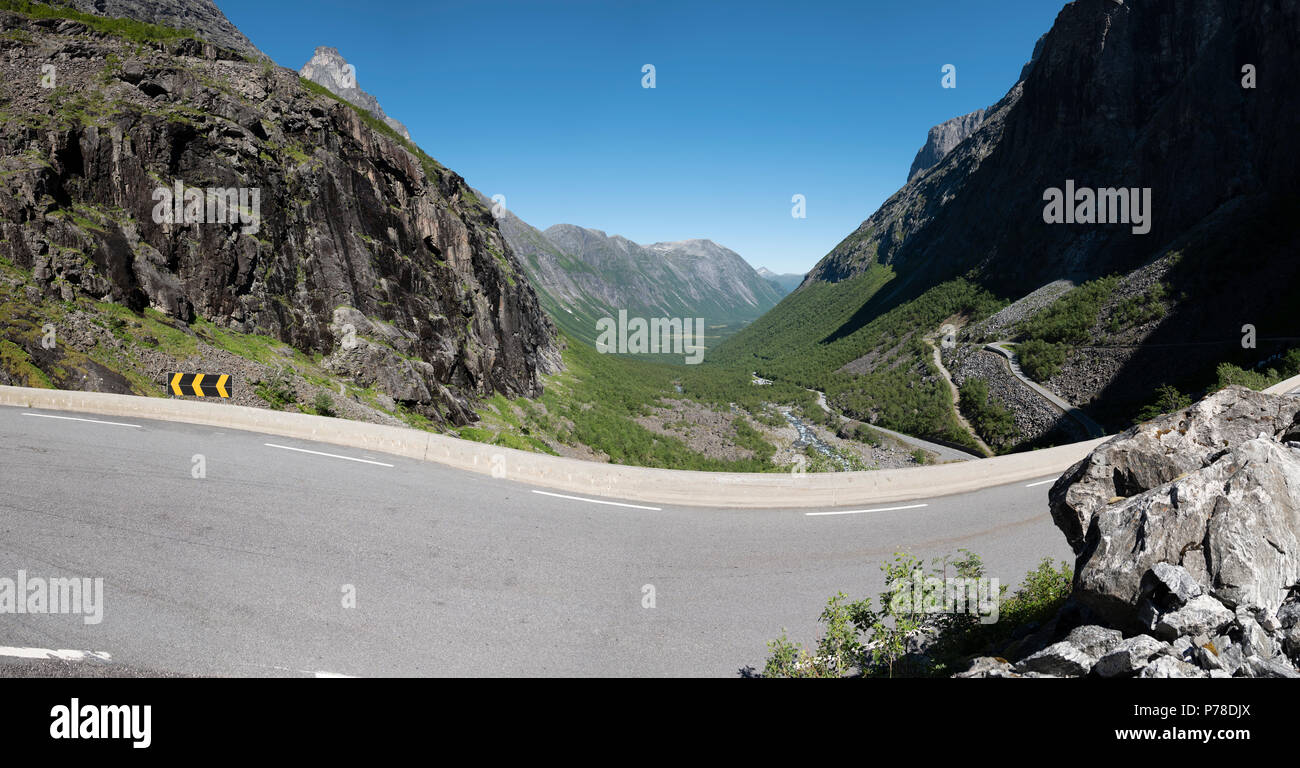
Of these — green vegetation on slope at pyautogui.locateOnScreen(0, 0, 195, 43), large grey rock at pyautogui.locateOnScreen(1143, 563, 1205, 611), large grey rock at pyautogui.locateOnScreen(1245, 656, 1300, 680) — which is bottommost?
large grey rock at pyautogui.locateOnScreen(1245, 656, 1300, 680)

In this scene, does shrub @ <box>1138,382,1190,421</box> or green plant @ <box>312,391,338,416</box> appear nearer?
green plant @ <box>312,391,338,416</box>

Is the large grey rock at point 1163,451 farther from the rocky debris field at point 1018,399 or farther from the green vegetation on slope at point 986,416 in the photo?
the green vegetation on slope at point 986,416

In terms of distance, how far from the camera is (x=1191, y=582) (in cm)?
503

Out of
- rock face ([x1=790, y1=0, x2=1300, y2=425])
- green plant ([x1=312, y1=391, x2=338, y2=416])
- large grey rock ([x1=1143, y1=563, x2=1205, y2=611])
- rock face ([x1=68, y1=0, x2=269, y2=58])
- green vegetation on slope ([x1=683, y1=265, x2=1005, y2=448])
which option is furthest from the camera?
rock face ([x1=68, y1=0, x2=269, y2=58])

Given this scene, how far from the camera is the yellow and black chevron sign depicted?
59.4 ft

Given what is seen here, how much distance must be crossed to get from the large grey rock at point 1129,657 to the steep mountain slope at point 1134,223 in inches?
2081

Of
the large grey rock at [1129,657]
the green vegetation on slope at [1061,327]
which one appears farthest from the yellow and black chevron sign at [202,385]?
the green vegetation on slope at [1061,327]

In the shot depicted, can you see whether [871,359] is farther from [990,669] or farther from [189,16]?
[189,16]

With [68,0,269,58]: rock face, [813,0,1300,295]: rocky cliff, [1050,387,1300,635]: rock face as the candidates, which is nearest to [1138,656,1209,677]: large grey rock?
[1050,387,1300,635]: rock face

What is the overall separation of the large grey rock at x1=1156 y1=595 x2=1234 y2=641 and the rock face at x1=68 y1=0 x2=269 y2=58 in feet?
445

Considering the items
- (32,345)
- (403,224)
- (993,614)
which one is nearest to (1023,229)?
(403,224)

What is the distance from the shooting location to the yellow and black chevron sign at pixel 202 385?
18109 millimetres

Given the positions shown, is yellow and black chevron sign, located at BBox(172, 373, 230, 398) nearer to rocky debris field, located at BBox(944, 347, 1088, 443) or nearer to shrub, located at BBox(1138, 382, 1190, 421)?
shrub, located at BBox(1138, 382, 1190, 421)

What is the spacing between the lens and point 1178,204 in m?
68.2
